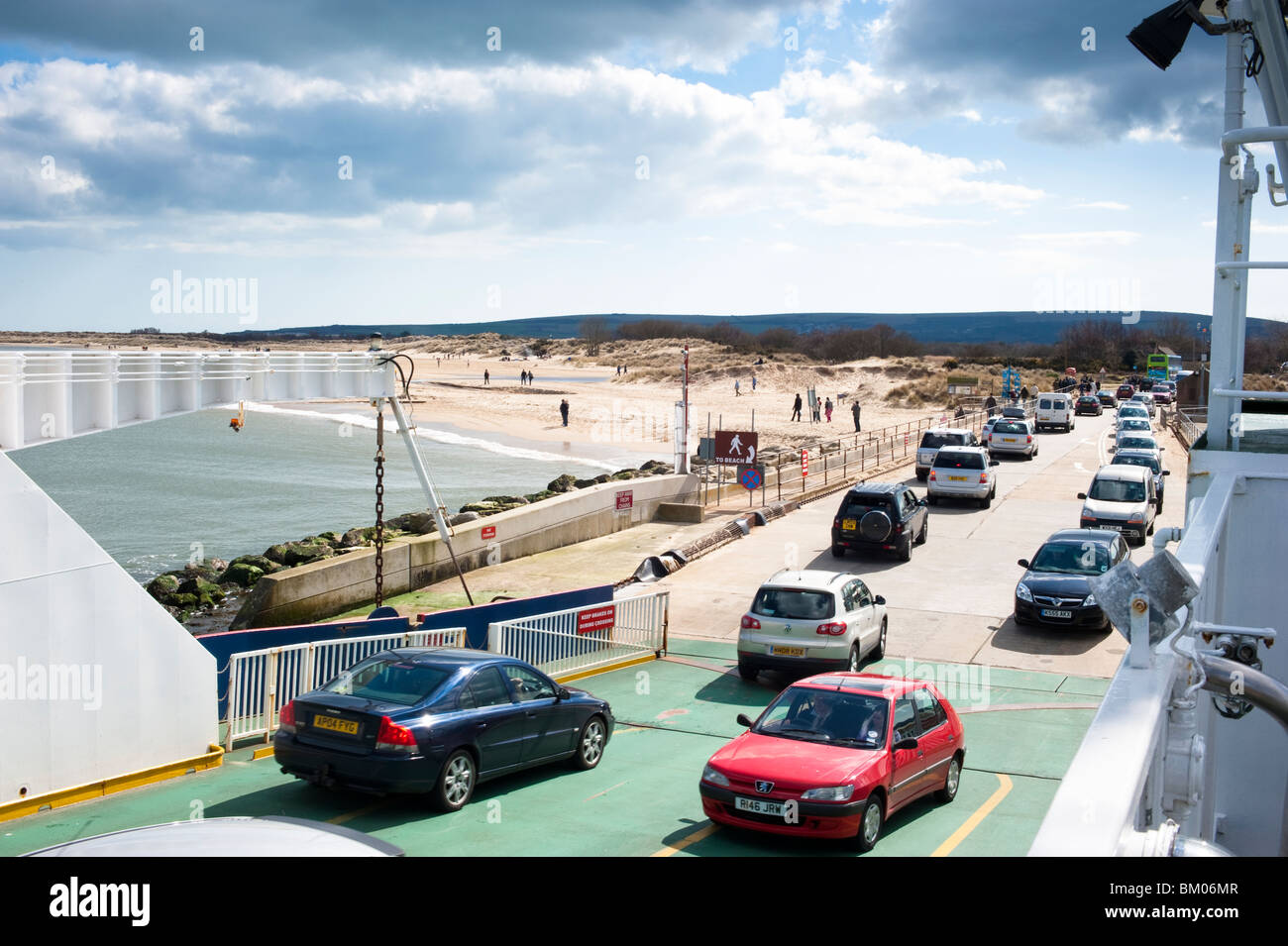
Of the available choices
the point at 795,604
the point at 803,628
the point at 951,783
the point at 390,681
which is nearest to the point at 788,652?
the point at 803,628

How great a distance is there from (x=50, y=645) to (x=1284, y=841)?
1047 cm

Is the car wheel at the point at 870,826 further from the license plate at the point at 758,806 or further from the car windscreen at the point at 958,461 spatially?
the car windscreen at the point at 958,461

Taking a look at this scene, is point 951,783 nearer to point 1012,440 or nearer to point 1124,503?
point 1124,503

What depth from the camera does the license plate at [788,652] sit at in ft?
53.6

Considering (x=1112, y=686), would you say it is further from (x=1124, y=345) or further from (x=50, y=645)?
(x=1124, y=345)

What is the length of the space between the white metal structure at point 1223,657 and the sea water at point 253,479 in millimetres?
29560

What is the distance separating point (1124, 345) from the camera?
147 metres

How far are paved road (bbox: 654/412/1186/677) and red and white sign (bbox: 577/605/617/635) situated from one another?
8.20 feet

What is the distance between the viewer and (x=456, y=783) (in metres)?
10.4

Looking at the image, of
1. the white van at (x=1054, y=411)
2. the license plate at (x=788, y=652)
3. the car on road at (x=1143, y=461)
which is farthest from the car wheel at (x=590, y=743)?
the white van at (x=1054, y=411)

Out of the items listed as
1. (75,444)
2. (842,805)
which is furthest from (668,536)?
(75,444)

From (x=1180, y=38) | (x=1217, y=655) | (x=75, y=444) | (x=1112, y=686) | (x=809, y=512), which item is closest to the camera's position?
(x=1112, y=686)

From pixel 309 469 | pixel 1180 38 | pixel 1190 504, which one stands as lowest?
pixel 309 469

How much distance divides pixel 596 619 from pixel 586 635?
363 mm
